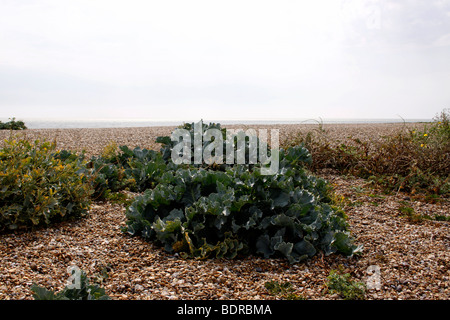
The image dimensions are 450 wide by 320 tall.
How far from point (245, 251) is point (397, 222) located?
74.9 inches

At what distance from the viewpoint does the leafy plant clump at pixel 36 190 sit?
335cm

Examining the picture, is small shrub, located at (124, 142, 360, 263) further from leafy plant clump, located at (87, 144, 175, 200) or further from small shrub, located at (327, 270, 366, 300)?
leafy plant clump, located at (87, 144, 175, 200)

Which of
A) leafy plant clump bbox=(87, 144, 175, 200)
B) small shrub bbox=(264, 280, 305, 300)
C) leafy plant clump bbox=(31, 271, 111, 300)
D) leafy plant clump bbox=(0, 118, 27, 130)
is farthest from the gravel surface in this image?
leafy plant clump bbox=(0, 118, 27, 130)

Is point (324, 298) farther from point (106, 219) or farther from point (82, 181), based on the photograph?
point (82, 181)

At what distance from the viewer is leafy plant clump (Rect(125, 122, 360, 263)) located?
3.08m

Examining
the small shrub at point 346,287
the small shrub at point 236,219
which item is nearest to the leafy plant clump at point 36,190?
the small shrub at point 236,219

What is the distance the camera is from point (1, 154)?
145 inches

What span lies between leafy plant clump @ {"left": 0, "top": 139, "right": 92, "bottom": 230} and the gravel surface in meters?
0.14

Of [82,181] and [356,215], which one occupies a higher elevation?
[82,181]

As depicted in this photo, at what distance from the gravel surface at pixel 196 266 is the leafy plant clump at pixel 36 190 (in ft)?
0.45

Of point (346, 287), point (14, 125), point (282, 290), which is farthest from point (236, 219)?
point (14, 125)

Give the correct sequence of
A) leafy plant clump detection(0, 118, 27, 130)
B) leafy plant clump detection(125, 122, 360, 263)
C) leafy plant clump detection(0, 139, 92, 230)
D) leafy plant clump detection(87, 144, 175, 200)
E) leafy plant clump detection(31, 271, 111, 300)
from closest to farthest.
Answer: leafy plant clump detection(31, 271, 111, 300)
leafy plant clump detection(125, 122, 360, 263)
leafy plant clump detection(0, 139, 92, 230)
leafy plant clump detection(87, 144, 175, 200)
leafy plant clump detection(0, 118, 27, 130)

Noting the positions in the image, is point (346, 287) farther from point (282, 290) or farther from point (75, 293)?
point (75, 293)
